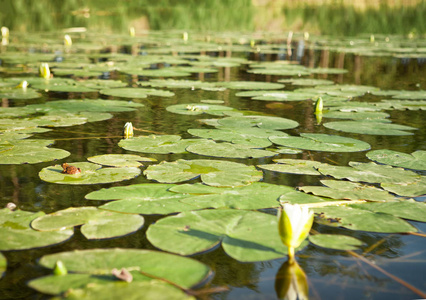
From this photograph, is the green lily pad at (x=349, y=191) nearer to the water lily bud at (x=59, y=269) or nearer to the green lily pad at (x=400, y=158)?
the green lily pad at (x=400, y=158)

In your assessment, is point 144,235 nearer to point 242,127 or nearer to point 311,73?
point 242,127

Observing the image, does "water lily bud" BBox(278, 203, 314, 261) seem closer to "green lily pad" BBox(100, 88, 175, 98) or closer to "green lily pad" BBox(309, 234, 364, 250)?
"green lily pad" BBox(309, 234, 364, 250)

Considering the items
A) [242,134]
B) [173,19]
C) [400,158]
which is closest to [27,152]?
[242,134]

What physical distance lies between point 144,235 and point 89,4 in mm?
24876

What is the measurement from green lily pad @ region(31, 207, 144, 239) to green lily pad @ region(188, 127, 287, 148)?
141 cm

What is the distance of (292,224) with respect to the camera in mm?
1714

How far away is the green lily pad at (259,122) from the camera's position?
12.8 feet

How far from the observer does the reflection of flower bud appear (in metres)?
1.62

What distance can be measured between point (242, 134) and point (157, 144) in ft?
2.20

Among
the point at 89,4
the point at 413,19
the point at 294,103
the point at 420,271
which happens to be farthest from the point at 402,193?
the point at 89,4

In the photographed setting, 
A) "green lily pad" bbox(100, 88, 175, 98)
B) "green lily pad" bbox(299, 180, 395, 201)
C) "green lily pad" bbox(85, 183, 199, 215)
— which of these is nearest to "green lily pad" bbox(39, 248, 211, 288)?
"green lily pad" bbox(85, 183, 199, 215)

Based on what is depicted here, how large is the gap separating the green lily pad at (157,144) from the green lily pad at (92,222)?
1046 mm

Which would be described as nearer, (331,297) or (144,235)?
(331,297)

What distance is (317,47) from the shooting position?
460 inches
